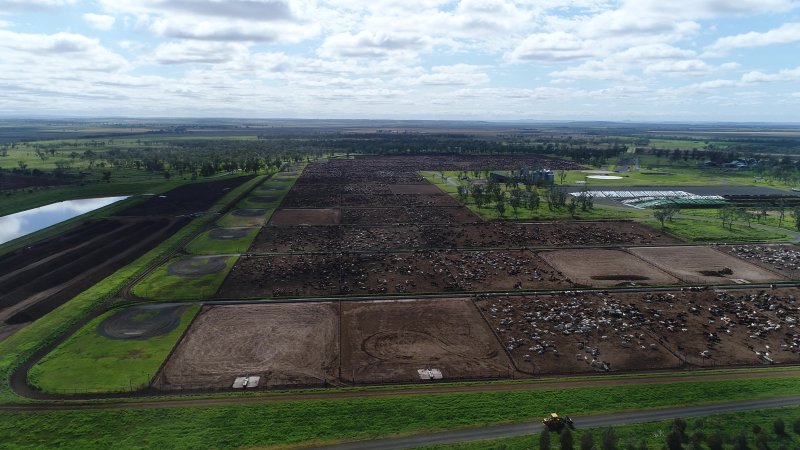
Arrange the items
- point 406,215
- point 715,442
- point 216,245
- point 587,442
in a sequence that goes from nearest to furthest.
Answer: point 587,442 < point 715,442 < point 216,245 < point 406,215

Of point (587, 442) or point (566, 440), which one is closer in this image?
point (587, 442)

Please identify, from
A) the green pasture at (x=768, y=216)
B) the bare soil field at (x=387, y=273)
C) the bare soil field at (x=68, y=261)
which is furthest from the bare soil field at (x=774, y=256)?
the bare soil field at (x=68, y=261)

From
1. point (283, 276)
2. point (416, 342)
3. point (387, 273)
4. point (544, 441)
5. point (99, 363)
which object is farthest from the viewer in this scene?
point (387, 273)

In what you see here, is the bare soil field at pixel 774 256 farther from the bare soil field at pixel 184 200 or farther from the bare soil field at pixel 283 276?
the bare soil field at pixel 184 200

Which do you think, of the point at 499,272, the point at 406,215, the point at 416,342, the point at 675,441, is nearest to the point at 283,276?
the point at 416,342

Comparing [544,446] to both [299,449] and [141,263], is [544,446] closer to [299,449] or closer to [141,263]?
[299,449]

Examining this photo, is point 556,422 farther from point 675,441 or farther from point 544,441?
point 675,441
